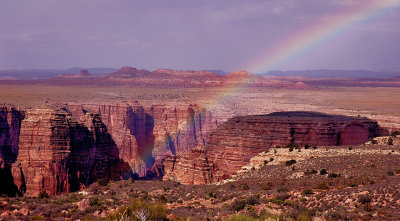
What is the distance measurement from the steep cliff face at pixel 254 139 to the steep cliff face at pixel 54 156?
7.46 m

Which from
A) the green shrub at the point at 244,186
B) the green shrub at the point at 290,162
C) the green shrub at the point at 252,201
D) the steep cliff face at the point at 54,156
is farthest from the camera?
the steep cliff face at the point at 54,156

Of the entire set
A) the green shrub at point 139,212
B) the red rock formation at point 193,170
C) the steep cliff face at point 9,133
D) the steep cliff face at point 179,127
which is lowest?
the steep cliff face at point 179,127

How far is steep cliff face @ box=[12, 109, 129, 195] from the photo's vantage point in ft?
136

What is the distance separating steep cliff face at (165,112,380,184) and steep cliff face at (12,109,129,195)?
294 inches

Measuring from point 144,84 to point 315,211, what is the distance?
159 m

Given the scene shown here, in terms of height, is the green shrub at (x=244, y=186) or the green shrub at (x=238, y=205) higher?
the green shrub at (x=238, y=205)

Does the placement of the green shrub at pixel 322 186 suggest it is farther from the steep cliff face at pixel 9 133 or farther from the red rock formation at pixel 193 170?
the steep cliff face at pixel 9 133

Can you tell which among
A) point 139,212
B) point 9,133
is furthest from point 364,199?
point 9,133

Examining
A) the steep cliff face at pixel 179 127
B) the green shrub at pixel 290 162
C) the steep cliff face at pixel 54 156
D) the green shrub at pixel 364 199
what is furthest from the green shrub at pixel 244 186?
the steep cliff face at pixel 179 127

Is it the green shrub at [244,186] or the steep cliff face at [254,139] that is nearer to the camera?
the green shrub at [244,186]

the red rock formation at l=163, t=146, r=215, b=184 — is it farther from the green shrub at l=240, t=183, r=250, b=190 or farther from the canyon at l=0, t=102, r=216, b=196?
the green shrub at l=240, t=183, r=250, b=190

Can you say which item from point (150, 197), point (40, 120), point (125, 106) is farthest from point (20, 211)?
point (125, 106)

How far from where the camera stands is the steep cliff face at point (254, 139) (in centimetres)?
4750

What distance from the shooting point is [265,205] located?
2302 centimetres
